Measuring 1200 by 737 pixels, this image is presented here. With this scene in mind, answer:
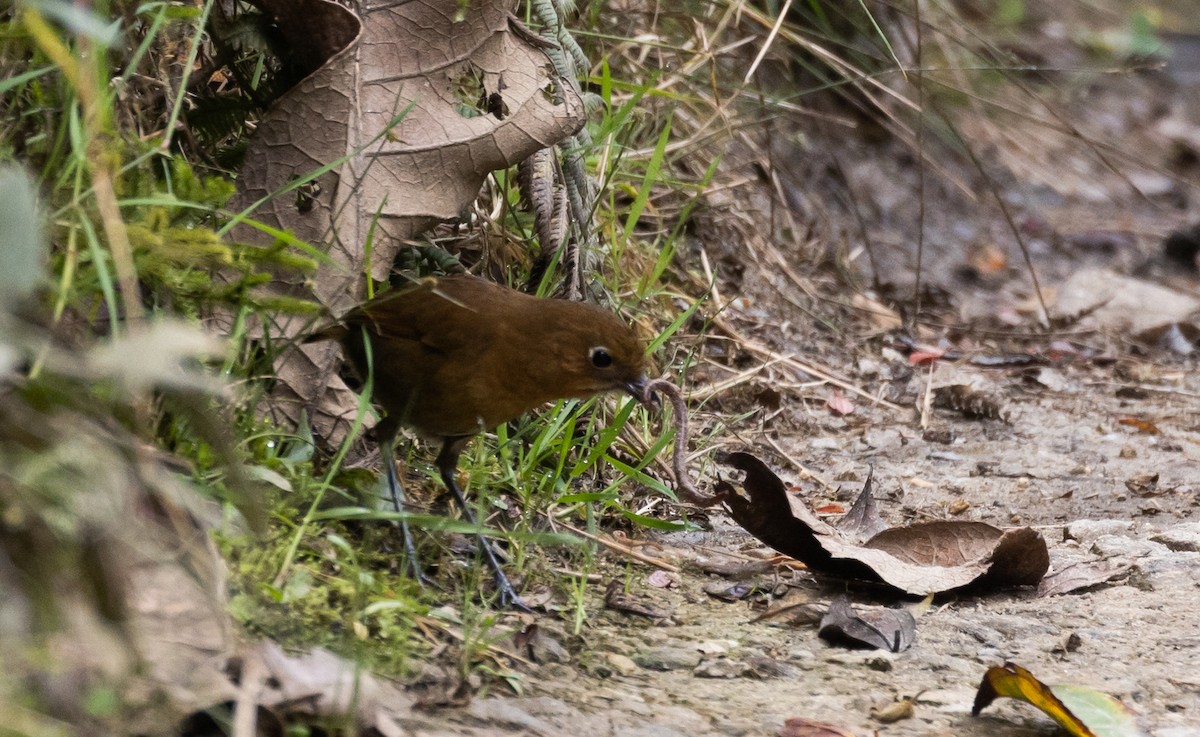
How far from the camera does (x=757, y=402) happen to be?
491cm

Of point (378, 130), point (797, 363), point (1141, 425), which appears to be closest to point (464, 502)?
point (378, 130)

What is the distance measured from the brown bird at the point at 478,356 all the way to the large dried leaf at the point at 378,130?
0.14 meters

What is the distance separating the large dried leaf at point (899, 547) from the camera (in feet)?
10.9

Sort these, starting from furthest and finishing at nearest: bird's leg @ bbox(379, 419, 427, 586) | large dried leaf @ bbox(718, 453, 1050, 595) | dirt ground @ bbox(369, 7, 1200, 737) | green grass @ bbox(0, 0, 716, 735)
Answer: large dried leaf @ bbox(718, 453, 1050, 595) < bird's leg @ bbox(379, 419, 427, 586) < dirt ground @ bbox(369, 7, 1200, 737) < green grass @ bbox(0, 0, 716, 735)

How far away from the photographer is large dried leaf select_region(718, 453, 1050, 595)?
3.33m

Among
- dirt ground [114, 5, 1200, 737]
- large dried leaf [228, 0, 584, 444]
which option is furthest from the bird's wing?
dirt ground [114, 5, 1200, 737]

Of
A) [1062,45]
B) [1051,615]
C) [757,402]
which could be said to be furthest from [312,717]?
[1062,45]

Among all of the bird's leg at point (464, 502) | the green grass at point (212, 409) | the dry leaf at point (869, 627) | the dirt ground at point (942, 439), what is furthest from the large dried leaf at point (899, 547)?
the bird's leg at point (464, 502)

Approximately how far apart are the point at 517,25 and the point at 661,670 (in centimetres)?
181

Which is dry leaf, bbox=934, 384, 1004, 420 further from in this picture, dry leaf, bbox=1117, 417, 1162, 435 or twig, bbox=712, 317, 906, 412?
dry leaf, bbox=1117, 417, 1162, 435

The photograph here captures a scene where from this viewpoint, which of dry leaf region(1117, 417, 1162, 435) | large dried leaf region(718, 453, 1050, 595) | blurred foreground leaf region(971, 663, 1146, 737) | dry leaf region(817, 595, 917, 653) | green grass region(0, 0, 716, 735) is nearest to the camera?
green grass region(0, 0, 716, 735)

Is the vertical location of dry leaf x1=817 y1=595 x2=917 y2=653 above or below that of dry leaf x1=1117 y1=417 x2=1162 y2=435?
below

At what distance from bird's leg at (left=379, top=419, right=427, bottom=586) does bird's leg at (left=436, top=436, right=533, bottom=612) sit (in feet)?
0.40

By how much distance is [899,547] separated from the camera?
3.53m
